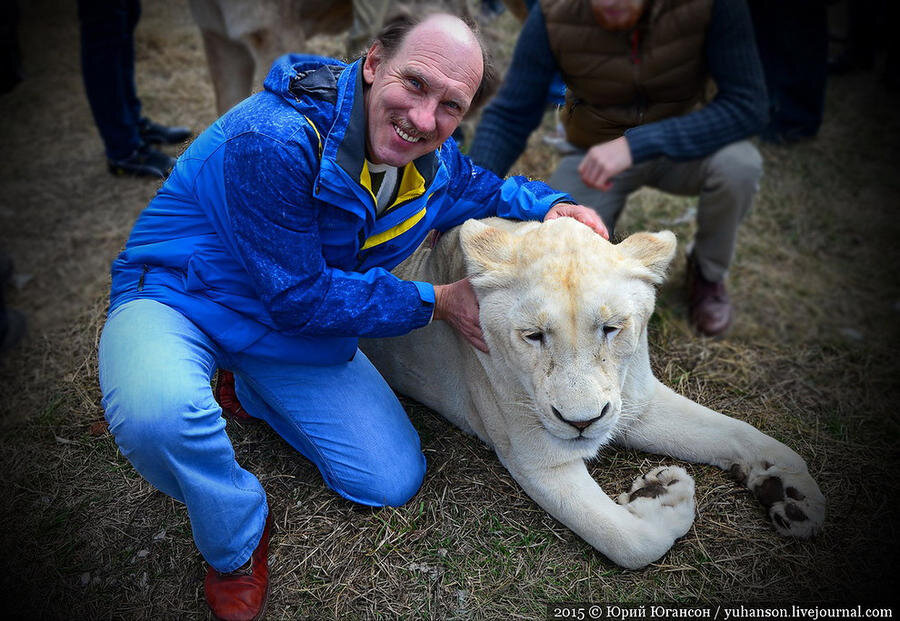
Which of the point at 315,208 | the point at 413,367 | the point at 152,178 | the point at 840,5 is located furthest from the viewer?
the point at 840,5

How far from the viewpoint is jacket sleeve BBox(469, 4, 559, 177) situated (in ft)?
13.0

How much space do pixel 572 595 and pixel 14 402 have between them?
3148mm

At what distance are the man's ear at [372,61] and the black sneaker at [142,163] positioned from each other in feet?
13.2

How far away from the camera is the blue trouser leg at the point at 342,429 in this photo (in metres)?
2.69

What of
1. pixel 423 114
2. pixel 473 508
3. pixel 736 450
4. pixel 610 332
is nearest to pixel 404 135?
pixel 423 114

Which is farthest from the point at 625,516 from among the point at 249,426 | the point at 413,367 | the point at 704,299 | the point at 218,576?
the point at 704,299

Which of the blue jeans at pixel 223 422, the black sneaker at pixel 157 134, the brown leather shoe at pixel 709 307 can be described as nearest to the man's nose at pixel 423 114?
the blue jeans at pixel 223 422

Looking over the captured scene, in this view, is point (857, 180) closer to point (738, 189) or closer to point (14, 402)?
point (738, 189)

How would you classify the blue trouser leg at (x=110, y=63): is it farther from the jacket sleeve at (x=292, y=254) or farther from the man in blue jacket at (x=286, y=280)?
the jacket sleeve at (x=292, y=254)

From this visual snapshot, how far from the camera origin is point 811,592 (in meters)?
2.30

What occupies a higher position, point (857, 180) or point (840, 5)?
point (840, 5)

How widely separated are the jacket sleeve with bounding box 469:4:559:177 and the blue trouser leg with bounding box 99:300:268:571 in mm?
2298

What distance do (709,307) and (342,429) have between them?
2753mm

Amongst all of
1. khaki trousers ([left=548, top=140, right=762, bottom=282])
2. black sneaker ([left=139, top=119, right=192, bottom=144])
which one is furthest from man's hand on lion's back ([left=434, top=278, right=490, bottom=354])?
black sneaker ([left=139, top=119, right=192, bottom=144])
